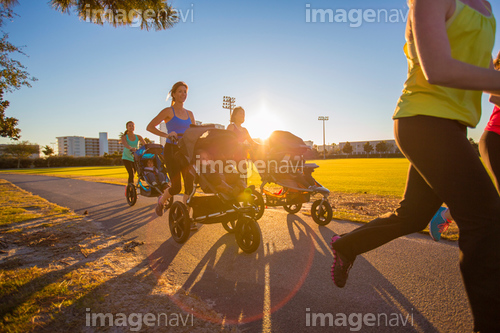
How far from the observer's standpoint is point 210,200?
3.92m

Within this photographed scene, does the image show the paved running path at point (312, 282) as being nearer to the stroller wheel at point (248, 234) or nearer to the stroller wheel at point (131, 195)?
the stroller wheel at point (248, 234)

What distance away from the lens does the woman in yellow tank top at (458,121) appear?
1.25 meters

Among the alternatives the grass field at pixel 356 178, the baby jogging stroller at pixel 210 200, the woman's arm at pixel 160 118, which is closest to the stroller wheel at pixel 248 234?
the baby jogging stroller at pixel 210 200

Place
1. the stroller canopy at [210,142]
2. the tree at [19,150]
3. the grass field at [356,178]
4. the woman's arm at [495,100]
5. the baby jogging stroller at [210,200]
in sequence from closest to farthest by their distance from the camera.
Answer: the woman's arm at [495,100] < the baby jogging stroller at [210,200] < the stroller canopy at [210,142] < the grass field at [356,178] < the tree at [19,150]

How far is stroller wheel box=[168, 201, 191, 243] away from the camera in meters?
3.74

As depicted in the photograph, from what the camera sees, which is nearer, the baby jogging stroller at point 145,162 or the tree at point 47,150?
the baby jogging stroller at point 145,162

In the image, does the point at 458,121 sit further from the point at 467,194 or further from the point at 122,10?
the point at 122,10

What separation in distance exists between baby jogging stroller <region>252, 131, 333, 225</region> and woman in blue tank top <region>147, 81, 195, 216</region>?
1.74 meters

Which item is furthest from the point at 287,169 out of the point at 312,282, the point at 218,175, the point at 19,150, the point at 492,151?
the point at 19,150

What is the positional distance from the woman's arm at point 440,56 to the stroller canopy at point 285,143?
13.7 feet

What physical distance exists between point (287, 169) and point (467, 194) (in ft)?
13.8

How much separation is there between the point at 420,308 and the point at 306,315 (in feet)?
3.04

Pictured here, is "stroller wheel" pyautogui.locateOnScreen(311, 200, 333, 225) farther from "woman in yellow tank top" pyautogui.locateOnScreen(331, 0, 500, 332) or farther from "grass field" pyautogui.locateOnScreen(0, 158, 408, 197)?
"grass field" pyautogui.locateOnScreen(0, 158, 408, 197)

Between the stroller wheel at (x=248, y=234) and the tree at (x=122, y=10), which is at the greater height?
the tree at (x=122, y=10)
